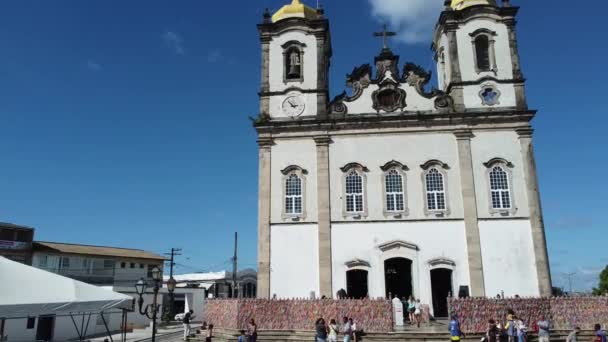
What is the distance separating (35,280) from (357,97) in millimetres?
17821

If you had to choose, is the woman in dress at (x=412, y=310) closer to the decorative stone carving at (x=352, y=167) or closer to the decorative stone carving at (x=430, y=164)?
the decorative stone carving at (x=430, y=164)

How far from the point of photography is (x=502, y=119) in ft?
74.0

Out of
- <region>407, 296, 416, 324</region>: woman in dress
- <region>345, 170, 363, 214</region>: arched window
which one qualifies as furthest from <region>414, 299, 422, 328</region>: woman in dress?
<region>345, 170, 363, 214</region>: arched window

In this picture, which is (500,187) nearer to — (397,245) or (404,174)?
(404,174)

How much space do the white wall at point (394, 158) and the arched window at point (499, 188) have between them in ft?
5.23

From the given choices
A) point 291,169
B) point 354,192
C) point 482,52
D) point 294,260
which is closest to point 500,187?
point 354,192

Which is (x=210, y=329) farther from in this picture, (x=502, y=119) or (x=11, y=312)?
(x=502, y=119)

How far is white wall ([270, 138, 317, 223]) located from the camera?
22.5 m

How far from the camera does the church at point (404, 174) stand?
21.2 metres

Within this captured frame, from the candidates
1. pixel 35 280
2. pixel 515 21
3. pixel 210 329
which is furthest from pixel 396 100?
pixel 35 280

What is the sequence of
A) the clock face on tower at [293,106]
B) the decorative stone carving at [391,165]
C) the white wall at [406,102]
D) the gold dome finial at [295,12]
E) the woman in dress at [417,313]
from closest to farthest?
the woman in dress at [417,313], the decorative stone carving at [391,165], the white wall at [406,102], the clock face on tower at [293,106], the gold dome finial at [295,12]

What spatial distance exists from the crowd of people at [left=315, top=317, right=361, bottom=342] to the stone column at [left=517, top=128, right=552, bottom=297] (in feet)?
A: 31.2

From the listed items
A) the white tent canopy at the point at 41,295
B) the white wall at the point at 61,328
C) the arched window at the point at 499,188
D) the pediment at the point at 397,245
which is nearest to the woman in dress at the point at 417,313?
the pediment at the point at 397,245

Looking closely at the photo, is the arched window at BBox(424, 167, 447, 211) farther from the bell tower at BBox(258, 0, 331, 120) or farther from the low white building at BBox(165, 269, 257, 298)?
the low white building at BBox(165, 269, 257, 298)
